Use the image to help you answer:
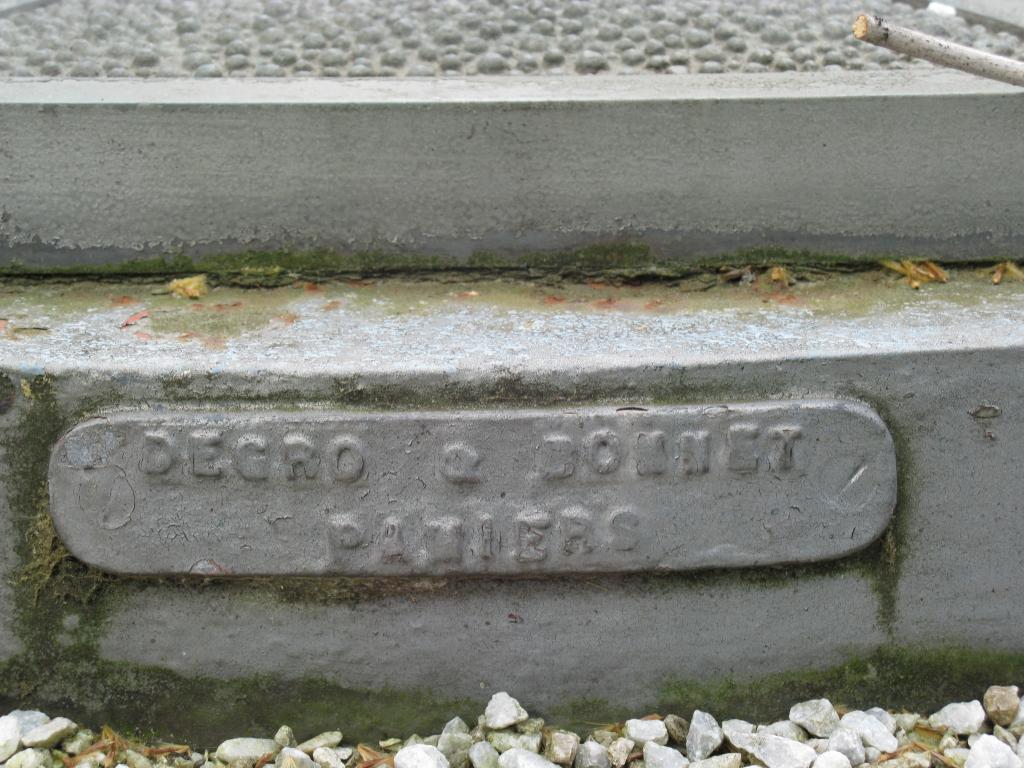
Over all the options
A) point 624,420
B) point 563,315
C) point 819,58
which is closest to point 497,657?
point 624,420

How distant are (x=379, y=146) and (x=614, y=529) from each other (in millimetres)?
692

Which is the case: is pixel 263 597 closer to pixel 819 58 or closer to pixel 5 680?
pixel 5 680

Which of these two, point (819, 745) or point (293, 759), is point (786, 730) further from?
point (293, 759)

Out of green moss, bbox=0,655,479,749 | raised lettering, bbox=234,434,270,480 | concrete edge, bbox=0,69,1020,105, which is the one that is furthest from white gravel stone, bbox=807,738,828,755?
concrete edge, bbox=0,69,1020,105

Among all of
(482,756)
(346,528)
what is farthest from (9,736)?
(482,756)

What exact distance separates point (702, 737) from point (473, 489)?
1.56ft

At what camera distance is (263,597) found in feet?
5.35

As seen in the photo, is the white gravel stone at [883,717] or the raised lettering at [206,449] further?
the white gravel stone at [883,717]

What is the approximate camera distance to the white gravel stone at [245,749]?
5.33 feet

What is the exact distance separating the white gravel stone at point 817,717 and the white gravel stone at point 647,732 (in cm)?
19

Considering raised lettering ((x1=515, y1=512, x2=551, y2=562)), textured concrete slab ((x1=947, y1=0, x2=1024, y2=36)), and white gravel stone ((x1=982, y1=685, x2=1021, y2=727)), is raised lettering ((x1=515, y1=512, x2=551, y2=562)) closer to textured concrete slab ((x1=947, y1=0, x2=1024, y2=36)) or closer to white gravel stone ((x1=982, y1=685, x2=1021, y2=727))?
white gravel stone ((x1=982, y1=685, x2=1021, y2=727))

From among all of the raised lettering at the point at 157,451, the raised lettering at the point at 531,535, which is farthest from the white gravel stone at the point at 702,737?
the raised lettering at the point at 157,451

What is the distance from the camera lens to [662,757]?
5.27 ft

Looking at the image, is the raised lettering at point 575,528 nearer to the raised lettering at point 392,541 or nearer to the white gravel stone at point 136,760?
the raised lettering at point 392,541
